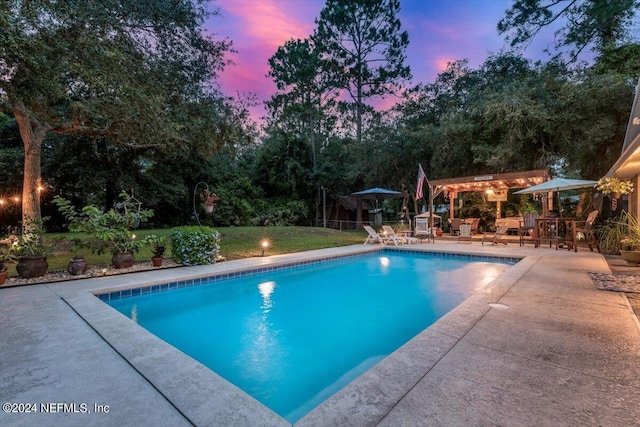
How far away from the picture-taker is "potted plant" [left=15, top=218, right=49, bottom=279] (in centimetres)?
547

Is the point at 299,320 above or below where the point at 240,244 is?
below

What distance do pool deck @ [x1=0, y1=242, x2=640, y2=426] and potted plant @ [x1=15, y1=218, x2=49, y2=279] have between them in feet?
8.03

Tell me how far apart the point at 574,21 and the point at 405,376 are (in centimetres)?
1853

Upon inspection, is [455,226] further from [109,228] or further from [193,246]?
[109,228]

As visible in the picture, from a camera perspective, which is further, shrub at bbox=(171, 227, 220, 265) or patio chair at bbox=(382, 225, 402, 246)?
patio chair at bbox=(382, 225, 402, 246)

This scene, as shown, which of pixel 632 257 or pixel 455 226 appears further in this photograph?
pixel 455 226

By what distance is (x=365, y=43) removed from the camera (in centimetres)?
2189

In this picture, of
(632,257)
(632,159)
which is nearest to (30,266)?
(632,257)

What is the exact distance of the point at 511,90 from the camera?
12.5 metres

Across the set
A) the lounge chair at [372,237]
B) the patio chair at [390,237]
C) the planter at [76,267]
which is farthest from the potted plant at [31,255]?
Answer: the patio chair at [390,237]

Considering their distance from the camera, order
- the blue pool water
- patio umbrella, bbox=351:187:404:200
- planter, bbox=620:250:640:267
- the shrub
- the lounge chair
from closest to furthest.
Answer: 1. the blue pool water
2. planter, bbox=620:250:640:267
3. the shrub
4. the lounge chair
5. patio umbrella, bbox=351:187:404:200

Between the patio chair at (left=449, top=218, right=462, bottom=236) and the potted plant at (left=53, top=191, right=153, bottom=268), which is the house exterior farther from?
the potted plant at (left=53, top=191, right=153, bottom=268)

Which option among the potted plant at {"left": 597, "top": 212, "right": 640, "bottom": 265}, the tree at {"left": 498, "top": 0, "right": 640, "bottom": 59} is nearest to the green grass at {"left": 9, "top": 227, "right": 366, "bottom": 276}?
the potted plant at {"left": 597, "top": 212, "right": 640, "bottom": 265}

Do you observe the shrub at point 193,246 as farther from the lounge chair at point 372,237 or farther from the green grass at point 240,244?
the lounge chair at point 372,237
